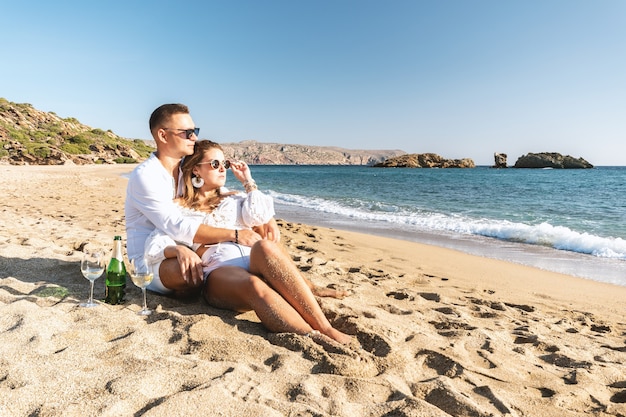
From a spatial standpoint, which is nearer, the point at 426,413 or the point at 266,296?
the point at 426,413

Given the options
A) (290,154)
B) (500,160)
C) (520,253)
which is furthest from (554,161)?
(290,154)

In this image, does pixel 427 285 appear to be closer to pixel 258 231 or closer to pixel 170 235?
pixel 258 231

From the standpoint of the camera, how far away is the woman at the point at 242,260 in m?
2.91

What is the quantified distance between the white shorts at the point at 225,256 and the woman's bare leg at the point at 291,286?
318 millimetres

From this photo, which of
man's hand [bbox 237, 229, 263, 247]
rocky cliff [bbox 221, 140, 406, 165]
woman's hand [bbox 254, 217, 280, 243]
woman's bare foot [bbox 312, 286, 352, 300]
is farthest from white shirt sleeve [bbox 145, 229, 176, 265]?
rocky cliff [bbox 221, 140, 406, 165]

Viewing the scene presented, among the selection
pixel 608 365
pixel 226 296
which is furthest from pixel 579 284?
pixel 226 296

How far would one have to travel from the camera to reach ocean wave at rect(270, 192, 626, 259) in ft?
26.5

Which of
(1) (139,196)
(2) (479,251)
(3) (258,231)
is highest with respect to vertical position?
(1) (139,196)

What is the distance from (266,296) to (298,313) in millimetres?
257

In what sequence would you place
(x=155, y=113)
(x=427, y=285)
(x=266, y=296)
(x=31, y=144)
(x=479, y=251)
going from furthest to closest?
(x=31, y=144), (x=479, y=251), (x=427, y=285), (x=155, y=113), (x=266, y=296)

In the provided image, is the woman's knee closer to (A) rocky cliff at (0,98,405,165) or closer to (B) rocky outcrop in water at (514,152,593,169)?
(A) rocky cliff at (0,98,405,165)

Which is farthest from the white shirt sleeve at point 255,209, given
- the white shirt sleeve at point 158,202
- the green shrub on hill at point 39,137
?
the green shrub on hill at point 39,137

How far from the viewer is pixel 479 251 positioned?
7789 mm

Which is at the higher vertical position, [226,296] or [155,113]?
[155,113]
